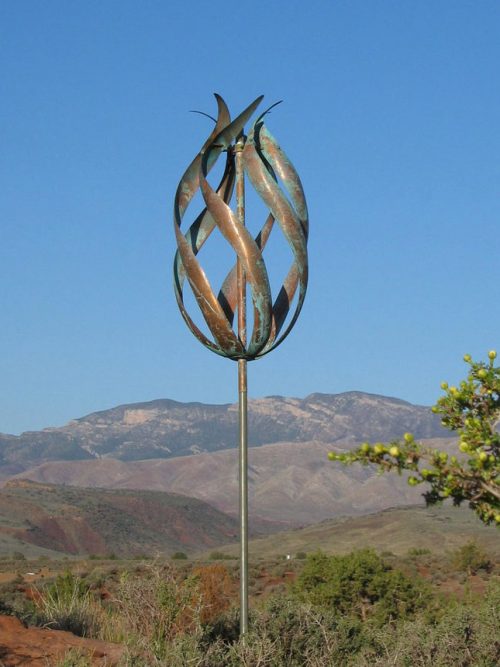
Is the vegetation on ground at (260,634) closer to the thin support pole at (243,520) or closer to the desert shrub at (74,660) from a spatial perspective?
the desert shrub at (74,660)

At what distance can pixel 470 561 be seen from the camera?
3406 cm

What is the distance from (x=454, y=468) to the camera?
5.52 meters

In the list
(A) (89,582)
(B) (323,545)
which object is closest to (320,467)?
(B) (323,545)

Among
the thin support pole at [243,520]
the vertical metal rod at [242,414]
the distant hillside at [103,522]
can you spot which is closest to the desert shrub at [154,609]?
the thin support pole at [243,520]

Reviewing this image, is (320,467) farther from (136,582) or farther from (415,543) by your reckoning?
(136,582)

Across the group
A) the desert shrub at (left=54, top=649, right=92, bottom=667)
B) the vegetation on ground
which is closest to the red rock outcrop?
the desert shrub at (left=54, top=649, right=92, bottom=667)

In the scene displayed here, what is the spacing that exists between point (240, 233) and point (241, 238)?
0.15ft

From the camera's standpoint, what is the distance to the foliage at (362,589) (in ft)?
73.0

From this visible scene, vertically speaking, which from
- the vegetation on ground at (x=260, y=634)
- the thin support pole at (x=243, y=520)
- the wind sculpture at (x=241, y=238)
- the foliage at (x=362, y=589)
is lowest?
the foliage at (x=362, y=589)

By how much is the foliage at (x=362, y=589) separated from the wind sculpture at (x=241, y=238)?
524 inches

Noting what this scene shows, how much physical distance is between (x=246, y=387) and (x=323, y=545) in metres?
49.3

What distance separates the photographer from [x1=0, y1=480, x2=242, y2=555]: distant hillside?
247 feet

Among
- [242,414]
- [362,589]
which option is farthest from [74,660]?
[362,589]

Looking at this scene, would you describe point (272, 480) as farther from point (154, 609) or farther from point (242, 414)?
point (242, 414)
